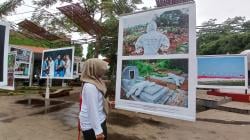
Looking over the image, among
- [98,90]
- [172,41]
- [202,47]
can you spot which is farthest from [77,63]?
[98,90]

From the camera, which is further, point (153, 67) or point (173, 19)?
point (153, 67)

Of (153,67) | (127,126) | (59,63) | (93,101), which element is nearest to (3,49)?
(93,101)

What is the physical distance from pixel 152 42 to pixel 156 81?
0.93 meters

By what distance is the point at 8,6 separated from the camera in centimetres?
1650

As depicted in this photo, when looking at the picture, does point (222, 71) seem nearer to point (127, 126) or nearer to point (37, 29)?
point (127, 126)

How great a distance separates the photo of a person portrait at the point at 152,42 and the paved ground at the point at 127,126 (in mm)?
1858

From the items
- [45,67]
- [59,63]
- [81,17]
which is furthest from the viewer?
[45,67]

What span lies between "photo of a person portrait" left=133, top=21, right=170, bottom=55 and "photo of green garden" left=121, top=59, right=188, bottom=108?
25 centimetres

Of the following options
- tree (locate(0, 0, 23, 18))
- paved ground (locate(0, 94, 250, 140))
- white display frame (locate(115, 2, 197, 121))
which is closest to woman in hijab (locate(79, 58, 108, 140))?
paved ground (locate(0, 94, 250, 140))

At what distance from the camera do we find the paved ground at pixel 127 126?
6105 mm

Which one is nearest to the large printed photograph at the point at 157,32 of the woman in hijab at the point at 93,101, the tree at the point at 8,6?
the woman in hijab at the point at 93,101

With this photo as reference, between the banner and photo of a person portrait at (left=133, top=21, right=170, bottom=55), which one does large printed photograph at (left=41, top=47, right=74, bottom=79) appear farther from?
the banner

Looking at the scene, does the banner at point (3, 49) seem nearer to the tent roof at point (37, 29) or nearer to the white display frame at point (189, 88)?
the white display frame at point (189, 88)

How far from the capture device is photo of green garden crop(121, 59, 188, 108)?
6290mm
